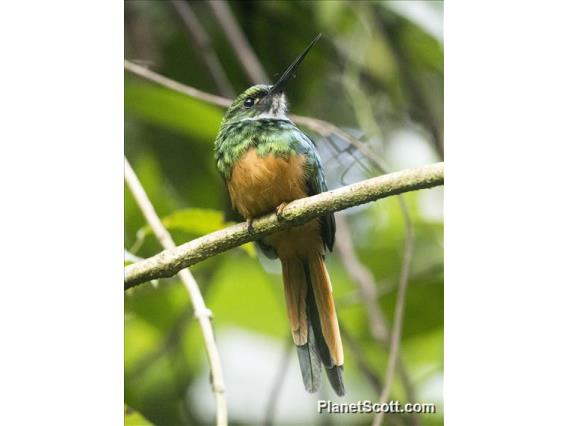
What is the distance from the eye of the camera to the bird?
9.76 feet

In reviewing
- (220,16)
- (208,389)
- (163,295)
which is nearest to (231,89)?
(220,16)

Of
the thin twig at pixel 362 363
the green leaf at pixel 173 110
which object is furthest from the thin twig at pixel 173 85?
the thin twig at pixel 362 363

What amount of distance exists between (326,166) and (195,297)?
63 centimetres

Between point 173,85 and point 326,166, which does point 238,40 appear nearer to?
point 173,85

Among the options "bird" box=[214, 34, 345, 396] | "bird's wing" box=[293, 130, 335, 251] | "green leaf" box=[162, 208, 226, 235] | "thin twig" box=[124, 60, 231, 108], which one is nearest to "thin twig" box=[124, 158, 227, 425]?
"green leaf" box=[162, 208, 226, 235]

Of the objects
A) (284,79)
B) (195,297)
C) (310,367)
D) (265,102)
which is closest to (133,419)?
(195,297)

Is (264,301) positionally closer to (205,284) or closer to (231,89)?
(205,284)

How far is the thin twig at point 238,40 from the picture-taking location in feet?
11.3

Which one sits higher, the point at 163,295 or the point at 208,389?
the point at 163,295

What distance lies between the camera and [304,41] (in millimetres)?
3408

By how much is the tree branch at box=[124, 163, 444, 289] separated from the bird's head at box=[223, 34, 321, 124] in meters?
0.43

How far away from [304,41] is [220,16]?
355 mm
